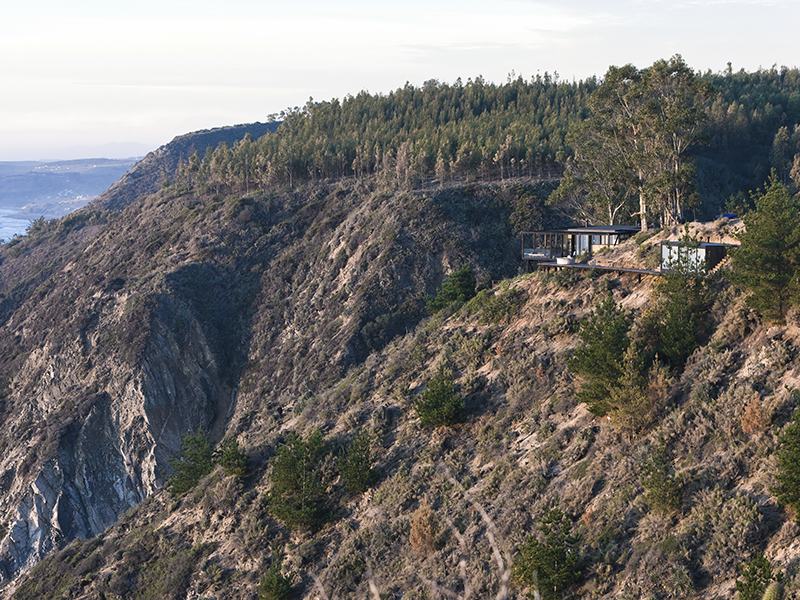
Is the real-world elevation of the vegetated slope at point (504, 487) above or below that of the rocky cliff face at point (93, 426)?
above

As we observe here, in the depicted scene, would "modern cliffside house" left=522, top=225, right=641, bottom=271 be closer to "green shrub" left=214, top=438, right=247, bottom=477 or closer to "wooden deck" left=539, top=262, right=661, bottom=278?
"wooden deck" left=539, top=262, right=661, bottom=278

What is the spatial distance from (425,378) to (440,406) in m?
7.18

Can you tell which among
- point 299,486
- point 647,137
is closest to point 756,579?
point 299,486

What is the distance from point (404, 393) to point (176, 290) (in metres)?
51.0

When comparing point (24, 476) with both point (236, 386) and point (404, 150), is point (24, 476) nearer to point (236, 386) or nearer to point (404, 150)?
point (236, 386)

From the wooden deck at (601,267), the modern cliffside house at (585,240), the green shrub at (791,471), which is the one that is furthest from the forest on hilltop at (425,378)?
the modern cliffside house at (585,240)

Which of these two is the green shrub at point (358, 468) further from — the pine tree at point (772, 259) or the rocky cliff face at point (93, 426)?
the rocky cliff face at point (93, 426)

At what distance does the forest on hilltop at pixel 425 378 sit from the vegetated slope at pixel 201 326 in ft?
1.24

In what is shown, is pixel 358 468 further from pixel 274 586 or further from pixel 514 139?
pixel 514 139

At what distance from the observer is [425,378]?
145 ft

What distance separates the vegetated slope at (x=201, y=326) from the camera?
66.8 metres

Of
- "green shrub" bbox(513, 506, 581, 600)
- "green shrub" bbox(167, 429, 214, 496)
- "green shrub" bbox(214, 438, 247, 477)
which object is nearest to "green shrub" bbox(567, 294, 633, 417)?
"green shrub" bbox(513, 506, 581, 600)

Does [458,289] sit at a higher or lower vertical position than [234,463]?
higher

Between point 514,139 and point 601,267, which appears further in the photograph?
point 514,139
